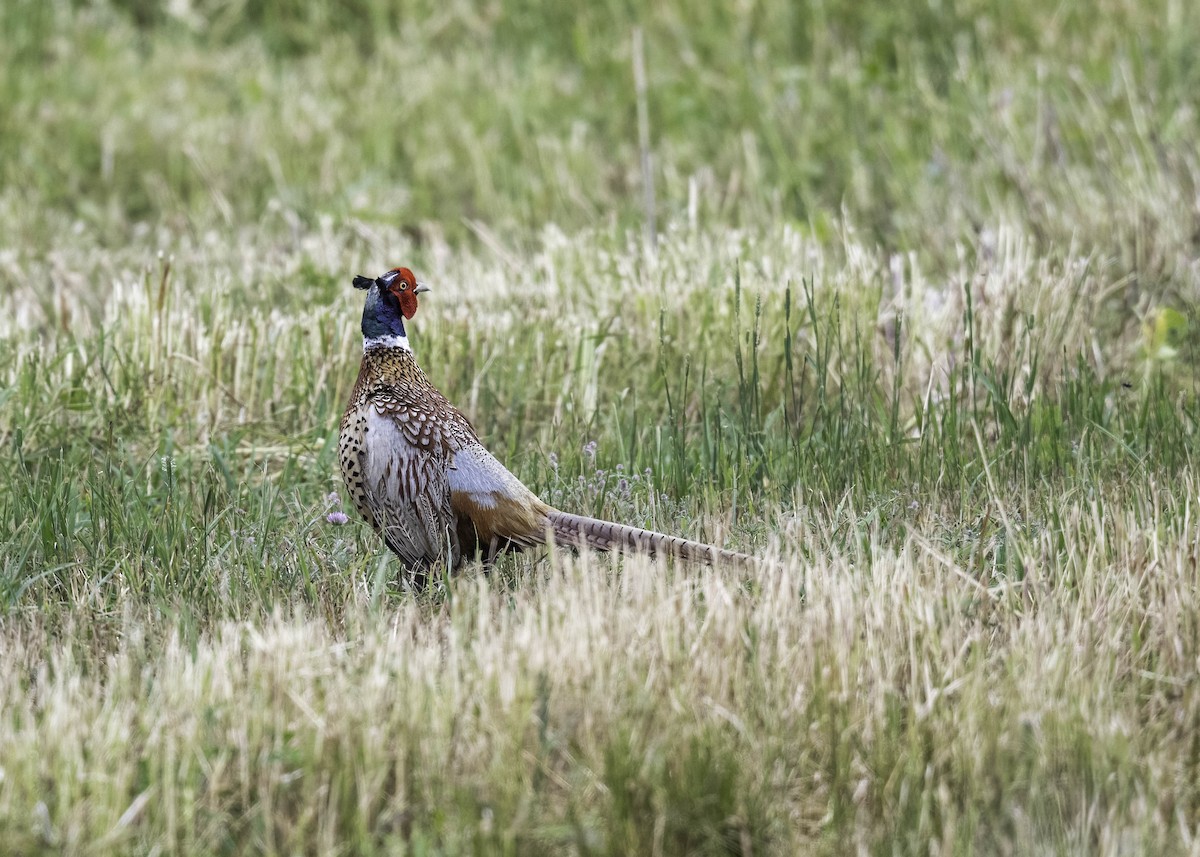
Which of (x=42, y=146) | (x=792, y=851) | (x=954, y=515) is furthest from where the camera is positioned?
(x=42, y=146)

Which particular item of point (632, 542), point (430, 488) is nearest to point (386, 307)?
point (430, 488)

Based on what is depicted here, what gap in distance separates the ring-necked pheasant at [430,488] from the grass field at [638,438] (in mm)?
126

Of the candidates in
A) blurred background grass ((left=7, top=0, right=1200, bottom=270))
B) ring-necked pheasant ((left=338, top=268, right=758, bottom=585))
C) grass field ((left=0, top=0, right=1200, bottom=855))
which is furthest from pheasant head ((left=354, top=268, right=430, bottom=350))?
blurred background grass ((left=7, top=0, right=1200, bottom=270))

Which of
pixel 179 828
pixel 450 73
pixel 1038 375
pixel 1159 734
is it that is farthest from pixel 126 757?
pixel 450 73

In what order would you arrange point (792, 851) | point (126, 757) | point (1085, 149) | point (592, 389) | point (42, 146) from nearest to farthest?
point (792, 851), point (126, 757), point (592, 389), point (1085, 149), point (42, 146)

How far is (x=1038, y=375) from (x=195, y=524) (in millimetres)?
2972

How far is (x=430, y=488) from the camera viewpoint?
387cm

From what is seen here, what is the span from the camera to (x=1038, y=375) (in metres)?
5.62

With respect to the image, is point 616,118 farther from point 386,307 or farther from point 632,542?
point 632,542

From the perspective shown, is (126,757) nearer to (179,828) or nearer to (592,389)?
(179,828)

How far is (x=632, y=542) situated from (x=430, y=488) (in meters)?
0.52

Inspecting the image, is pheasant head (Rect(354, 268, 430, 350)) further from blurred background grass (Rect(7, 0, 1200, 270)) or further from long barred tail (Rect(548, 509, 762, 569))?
blurred background grass (Rect(7, 0, 1200, 270))

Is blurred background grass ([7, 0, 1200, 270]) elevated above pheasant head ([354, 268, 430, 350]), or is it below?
above

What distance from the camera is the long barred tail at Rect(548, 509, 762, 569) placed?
144 inches
